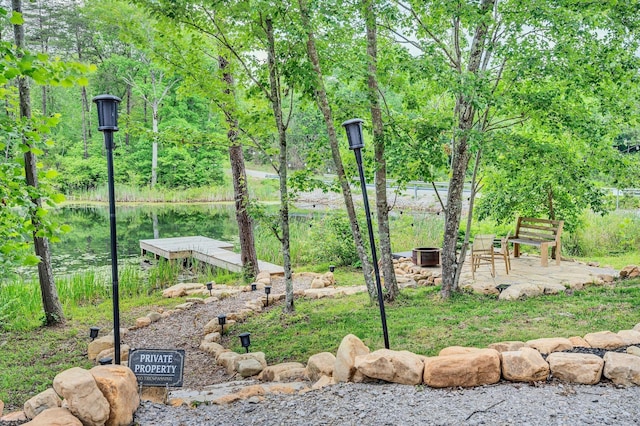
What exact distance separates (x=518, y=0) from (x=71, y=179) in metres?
21.6

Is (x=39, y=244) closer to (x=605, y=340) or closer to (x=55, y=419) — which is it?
(x=55, y=419)

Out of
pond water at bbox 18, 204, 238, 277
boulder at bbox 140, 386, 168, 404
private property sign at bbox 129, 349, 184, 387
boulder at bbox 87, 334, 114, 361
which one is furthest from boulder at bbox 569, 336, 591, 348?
pond water at bbox 18, 204, 238, 277

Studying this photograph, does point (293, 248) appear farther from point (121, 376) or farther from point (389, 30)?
point (121, 376)

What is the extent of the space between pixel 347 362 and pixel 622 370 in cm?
163

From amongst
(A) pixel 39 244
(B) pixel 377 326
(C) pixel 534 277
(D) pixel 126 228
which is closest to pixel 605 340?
(B) pixel 377 326

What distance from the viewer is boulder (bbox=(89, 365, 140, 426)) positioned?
2.57 meters

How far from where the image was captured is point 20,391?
3768mm

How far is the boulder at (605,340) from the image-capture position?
3.42 m

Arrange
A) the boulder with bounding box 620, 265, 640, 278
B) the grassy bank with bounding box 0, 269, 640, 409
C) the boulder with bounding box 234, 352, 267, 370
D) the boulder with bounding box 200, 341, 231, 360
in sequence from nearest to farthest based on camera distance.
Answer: the boulder with bounding box 234, 352, 267, 370, the grassy bank with bounding box 0, 269, 640, 409, the boulder with bounding box 200, 341, 231, 360, the boulder with bounding box 620, 265, 640, 278

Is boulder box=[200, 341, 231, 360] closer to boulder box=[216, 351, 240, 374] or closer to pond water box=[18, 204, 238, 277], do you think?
boulder box=[216, 351, 240, 374]

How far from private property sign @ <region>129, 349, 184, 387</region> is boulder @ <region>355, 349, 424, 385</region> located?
1.13m

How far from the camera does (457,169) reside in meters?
5.30

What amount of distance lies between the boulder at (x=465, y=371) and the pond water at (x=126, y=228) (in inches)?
281

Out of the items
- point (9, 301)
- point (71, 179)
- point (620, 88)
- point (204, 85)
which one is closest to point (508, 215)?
point (620, 88)
